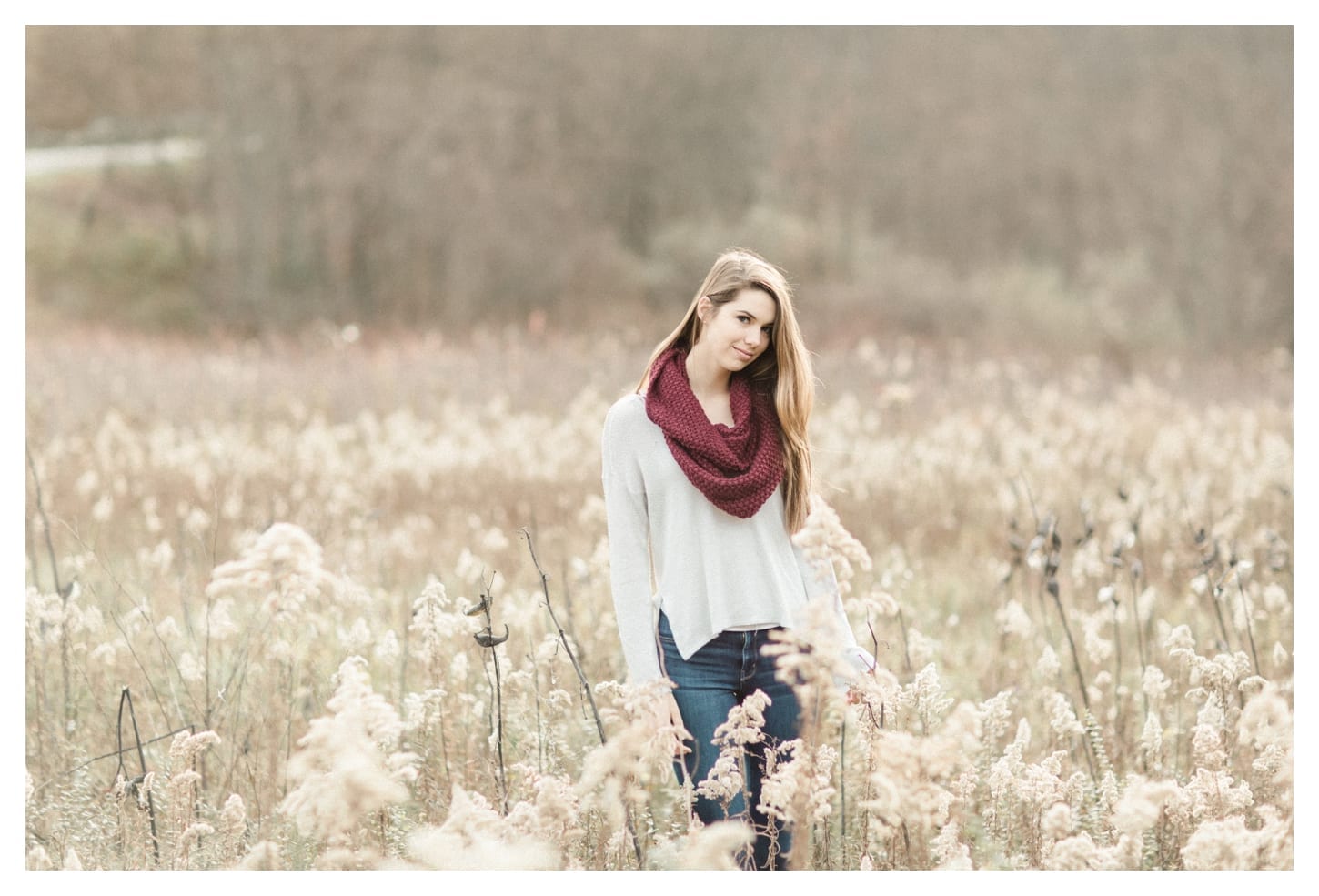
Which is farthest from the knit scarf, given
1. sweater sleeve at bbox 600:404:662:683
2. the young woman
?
sweater sleeve at bbox 600:404:662:683

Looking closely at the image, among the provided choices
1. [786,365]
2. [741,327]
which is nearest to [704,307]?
[741,327]

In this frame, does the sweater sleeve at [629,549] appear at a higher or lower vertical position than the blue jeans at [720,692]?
higher

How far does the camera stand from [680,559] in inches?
118

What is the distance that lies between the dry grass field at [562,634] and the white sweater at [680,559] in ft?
0.60

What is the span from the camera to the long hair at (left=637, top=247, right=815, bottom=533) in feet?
10.1

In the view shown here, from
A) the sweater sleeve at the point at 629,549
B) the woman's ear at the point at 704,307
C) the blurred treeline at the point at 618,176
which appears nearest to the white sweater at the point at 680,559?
the sweater sleeve at the point at 629,549

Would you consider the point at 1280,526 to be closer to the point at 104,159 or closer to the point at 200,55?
the point at 200,55

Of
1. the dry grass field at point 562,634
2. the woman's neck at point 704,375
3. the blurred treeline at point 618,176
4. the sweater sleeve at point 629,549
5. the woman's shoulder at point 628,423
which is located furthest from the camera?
the blurred treeline at point 618,176

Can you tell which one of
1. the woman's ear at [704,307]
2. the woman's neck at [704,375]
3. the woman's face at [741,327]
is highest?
the woman's ear at [704,307]

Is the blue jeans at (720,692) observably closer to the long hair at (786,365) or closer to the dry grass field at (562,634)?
the dry grass field at (562,634)

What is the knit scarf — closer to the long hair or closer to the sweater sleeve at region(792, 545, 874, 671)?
the long hair

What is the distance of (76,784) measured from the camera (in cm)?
387

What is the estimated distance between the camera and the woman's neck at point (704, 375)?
3147mm
